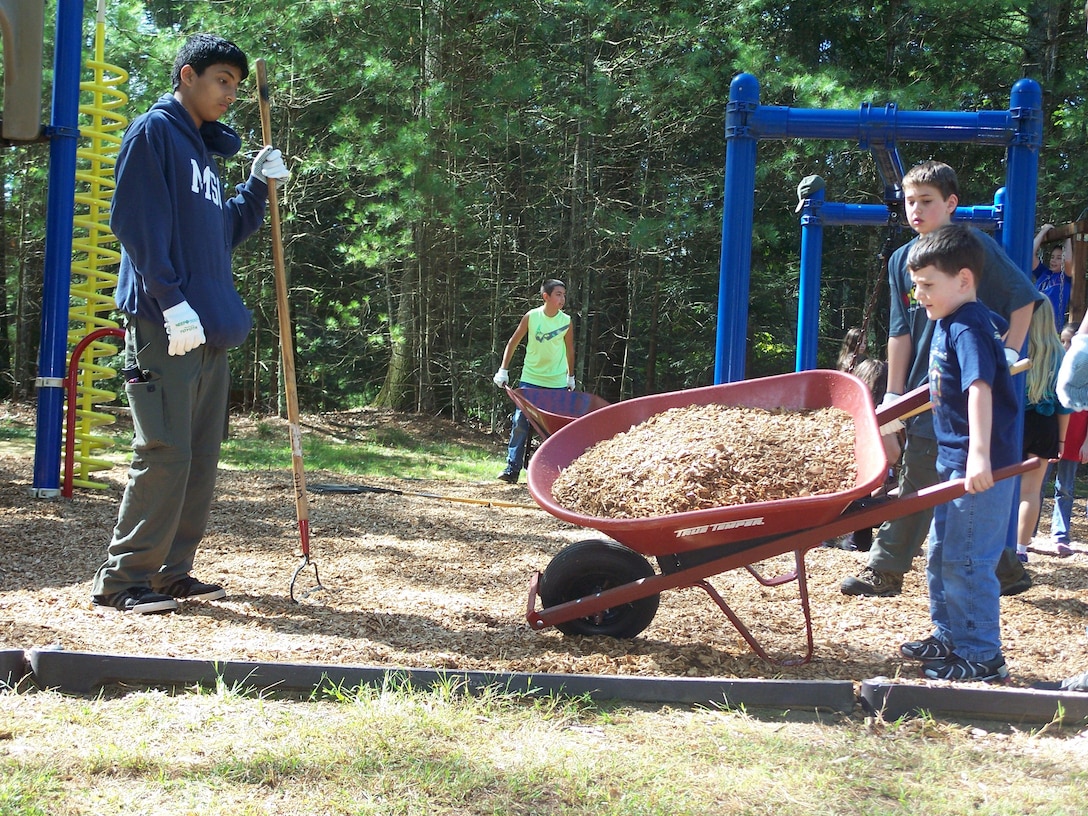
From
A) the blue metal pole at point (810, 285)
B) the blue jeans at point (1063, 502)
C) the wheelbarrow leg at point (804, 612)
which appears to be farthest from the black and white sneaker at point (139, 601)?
the blue jeans at point (1063, 502)

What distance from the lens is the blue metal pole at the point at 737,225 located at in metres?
4.39

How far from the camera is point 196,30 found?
11.0 meters

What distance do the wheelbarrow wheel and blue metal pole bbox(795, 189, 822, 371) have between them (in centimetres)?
304

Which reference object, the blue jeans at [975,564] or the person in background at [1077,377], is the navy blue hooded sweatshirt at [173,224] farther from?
the person in background at [1077,377]

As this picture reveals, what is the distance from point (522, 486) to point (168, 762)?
18.0 feet

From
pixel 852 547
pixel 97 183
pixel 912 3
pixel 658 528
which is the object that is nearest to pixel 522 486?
pixel 852 547

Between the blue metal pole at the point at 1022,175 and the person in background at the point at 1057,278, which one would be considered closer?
the blue metal pole at the point at 1022,175

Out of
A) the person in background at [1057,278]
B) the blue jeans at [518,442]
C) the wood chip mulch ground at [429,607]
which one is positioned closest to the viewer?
the wood chip mulch ground at [429,607]

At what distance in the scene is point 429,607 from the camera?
12.0 feet

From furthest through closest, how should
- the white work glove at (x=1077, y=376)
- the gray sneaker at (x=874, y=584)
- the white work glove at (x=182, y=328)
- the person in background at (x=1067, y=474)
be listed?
1. the person in background at (x=1067, y=474)
2. the gray sneaker at (x=874, y=584)
3. the white work glove at (x=182, y=328)
4. the white work glove at (x=1077, y=376)

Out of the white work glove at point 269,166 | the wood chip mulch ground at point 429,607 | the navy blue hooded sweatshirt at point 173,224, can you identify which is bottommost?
the wood chip mulch ground at point 429,607

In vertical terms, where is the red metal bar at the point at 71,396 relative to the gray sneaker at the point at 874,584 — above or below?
above

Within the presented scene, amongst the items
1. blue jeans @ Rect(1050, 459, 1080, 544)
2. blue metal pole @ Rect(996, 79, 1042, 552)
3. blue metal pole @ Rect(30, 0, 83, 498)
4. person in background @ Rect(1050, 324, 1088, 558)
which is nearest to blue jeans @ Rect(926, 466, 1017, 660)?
blue metal pole @ Rect(996, 79, 1042, 552)

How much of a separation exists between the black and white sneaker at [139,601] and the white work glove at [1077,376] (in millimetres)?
2821
